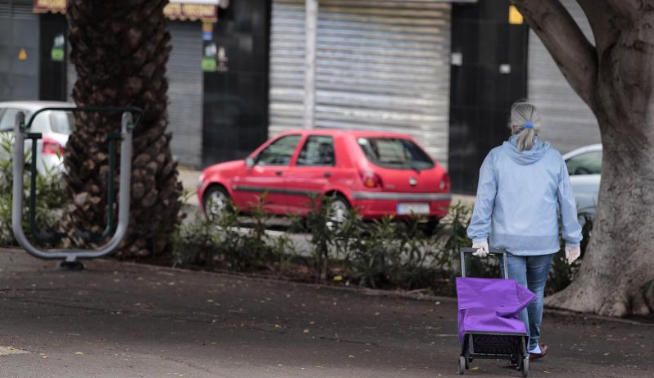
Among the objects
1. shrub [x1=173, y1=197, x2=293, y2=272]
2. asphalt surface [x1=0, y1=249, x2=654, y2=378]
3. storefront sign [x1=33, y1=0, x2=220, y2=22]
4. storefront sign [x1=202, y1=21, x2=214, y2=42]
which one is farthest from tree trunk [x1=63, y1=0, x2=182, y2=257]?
storefront sign [x1=202, y1=21, x2=214, y2=42]

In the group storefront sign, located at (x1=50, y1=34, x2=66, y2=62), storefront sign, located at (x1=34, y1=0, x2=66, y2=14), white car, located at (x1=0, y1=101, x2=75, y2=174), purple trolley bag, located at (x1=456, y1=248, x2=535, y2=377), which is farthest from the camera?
storefront sign, located at (x1=50, y1=34, x2=66, y2=62)

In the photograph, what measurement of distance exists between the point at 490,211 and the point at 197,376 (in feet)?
6.34

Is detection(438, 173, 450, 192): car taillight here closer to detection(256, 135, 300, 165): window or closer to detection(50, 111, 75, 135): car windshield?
detection(256, 135, 300, 165): window

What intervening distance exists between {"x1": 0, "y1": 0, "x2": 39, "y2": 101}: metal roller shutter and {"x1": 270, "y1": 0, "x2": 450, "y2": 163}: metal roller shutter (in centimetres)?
637

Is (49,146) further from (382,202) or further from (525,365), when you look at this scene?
(525,365)

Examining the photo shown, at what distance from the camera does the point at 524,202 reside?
8.53 m

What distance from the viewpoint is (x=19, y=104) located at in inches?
900

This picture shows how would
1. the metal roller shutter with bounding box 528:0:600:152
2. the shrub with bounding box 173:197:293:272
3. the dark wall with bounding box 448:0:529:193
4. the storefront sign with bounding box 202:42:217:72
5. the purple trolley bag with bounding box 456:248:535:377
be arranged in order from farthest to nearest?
the storefront sign with bounding box 202:42:217:72 → the dark wall with bounding box 448:0:529:193 → the metal roller shutter with bounding box 528:0:600:152 → the shrub with bounding box 173:197:293:272 → the purple trolley bag with bounding box 456:248:535:377

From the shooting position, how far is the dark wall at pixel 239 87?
27969 mm

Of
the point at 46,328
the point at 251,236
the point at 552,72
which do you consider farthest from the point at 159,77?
the point at 552,72

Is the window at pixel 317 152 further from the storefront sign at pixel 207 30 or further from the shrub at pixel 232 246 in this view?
the storefront sign at pixel 207 30

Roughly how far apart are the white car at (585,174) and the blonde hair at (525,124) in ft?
31.9

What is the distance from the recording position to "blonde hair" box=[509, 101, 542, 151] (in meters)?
8.57

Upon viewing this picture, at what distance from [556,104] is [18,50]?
12754 mm
